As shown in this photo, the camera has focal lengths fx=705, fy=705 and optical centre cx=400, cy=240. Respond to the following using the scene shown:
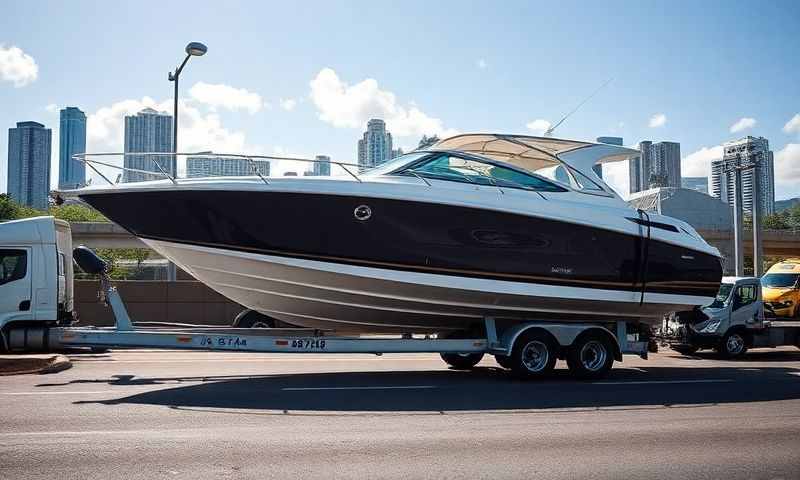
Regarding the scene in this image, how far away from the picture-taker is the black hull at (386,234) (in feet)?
29.9

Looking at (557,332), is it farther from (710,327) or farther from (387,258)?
(710,327)

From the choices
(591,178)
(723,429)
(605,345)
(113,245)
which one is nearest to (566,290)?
(605,345)

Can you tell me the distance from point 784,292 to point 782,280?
660mm

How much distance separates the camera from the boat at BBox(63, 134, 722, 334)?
9.16 m

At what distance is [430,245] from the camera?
9719mm

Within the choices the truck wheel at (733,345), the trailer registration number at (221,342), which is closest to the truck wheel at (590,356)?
the trailer registration number at (221,342)

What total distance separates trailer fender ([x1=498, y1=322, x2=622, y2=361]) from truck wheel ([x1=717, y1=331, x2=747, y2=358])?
568 cm

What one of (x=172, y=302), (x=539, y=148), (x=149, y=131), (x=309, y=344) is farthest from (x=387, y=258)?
(x=149, y=131)

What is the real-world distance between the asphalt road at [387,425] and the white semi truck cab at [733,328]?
153 inches

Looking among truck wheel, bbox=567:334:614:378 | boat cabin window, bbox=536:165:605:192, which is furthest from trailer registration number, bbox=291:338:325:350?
boat cabin window, bbox=536:165:605:192

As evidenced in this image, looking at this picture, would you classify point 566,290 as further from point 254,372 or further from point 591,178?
point 254,372

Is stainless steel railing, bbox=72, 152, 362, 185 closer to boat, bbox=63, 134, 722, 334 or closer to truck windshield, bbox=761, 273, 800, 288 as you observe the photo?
boat, bbox=63, 134, 722, 334

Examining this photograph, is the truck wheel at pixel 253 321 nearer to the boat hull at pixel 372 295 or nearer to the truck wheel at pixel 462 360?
the truck wheel at pixel 462 360

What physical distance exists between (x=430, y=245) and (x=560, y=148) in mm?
3727
